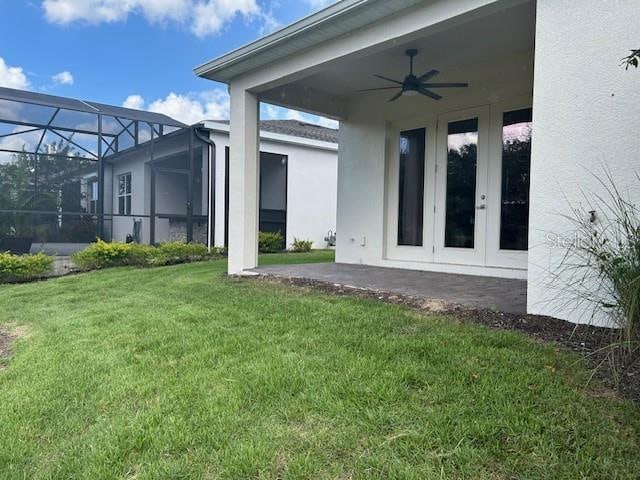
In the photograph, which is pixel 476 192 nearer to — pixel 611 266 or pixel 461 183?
pixel 461 183

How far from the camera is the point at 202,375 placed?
8.50 feet

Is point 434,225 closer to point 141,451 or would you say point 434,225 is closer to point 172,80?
point 141,451

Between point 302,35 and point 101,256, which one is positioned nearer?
point 302,35

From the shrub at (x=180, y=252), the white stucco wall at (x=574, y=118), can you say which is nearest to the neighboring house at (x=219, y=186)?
the shrub at (x=180, y=252)

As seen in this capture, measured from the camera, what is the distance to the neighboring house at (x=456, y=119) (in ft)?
10.4

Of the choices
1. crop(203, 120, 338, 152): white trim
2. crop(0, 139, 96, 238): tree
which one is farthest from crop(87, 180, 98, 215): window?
crop(203, 120, 338, 152): white trim

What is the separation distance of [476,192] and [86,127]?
27.9 ft

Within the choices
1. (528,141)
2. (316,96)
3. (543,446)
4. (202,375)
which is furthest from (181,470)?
(316,96)

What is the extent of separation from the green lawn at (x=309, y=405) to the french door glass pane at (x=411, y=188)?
3477mm

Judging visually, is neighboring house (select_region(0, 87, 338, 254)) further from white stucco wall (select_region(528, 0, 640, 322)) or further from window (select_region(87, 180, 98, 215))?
white stucco wall (select_region(528, 0, 640, 322))

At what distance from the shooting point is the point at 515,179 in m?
5.80

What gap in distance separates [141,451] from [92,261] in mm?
7322

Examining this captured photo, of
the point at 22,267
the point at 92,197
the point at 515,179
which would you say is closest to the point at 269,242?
the point at 92,197

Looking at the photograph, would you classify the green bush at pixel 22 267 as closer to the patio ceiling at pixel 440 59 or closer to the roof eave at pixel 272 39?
the roof eave at pixel 272 39
